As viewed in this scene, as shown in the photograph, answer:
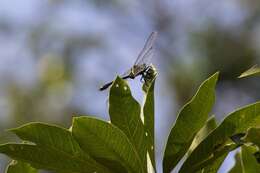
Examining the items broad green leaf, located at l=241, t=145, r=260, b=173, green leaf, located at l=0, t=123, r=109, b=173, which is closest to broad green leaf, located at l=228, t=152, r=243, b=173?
broad green leaf, located at l=241, t=145, r=260, b=173

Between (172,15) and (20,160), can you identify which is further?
(172,15)

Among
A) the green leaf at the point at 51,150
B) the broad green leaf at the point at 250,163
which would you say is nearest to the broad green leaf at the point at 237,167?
the broad green leaf at the point at 250,163

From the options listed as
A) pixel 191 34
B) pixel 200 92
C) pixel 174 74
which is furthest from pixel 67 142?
pixel 191 34

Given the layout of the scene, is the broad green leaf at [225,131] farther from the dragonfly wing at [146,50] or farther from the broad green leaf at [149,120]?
the dragonfly wing at [146,50]

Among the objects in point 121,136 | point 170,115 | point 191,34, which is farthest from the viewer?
point 191,34

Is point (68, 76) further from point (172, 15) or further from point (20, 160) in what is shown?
point (20, 160)

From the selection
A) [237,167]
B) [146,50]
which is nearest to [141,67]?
[146,50]

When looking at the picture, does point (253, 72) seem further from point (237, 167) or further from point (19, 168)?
point (19, 168)
